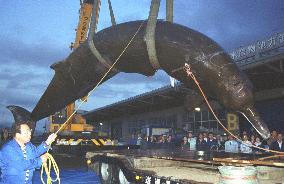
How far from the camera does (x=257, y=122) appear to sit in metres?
5.80

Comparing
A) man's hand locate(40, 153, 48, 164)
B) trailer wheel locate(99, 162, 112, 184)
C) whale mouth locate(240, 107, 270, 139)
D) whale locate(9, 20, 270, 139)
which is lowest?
trailer wheel locate(99, 162, 112, 184)

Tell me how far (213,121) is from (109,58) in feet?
66.1

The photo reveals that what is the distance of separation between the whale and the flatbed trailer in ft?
2.71

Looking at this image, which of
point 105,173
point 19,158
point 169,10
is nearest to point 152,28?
point 169,10

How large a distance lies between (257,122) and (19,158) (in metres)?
3.87

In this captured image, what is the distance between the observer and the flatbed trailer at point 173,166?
571 centimetres

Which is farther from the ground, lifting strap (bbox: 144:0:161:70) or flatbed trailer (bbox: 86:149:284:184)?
lifting strap (bbox: 144:0:161:70)

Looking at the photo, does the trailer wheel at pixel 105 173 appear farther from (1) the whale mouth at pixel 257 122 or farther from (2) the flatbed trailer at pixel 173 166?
(1) the whale mouth at pixel 257 122

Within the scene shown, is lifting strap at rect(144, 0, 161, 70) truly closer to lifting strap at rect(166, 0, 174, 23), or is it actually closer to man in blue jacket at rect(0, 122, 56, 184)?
lifting strap at rect(166, 0, 174, 23)

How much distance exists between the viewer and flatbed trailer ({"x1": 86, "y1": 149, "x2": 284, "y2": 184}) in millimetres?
5706

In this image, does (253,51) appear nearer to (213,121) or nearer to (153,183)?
(213,121)

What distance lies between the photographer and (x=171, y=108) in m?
32.2

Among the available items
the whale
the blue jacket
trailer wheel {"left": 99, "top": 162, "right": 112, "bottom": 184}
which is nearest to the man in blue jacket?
the blue jacket

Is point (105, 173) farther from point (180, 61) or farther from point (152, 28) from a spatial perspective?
point (152, 28)
